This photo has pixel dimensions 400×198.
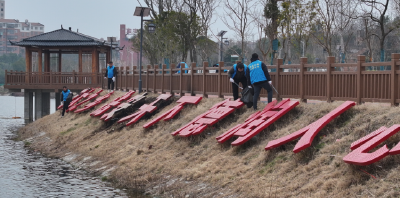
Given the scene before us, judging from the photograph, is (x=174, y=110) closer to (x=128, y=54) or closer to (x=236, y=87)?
(x=236, y=87)

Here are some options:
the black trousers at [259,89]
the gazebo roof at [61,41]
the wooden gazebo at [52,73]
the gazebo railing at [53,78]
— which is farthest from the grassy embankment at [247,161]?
the gazebo roof at [61,41]

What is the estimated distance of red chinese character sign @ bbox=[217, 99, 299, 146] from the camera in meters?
12.7

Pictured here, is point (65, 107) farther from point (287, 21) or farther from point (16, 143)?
point (287, 21)

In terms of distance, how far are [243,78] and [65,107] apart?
15.4m

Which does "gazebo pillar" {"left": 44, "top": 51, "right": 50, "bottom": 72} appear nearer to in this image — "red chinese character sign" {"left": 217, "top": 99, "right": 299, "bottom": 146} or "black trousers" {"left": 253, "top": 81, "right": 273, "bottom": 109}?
"black trousers" {"left": 253, "top": 81, "right": 273, "bottom": 109}

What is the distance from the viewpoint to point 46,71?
130ft

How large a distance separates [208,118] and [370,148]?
6.99m

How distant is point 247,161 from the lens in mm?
11742

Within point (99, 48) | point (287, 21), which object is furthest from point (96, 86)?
point (287, 21)

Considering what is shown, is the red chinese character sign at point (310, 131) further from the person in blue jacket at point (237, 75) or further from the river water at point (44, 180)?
the person in blue jacket at point (237, 75)

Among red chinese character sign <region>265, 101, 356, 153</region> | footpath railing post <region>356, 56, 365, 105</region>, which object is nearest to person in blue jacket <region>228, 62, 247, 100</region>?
footpath railing post <region>356, 56, 365, 105</region>

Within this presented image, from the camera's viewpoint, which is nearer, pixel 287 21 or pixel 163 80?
pixel 163 80

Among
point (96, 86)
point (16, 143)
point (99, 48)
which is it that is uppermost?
point (99, 48)

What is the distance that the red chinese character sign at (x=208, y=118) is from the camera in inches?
592
